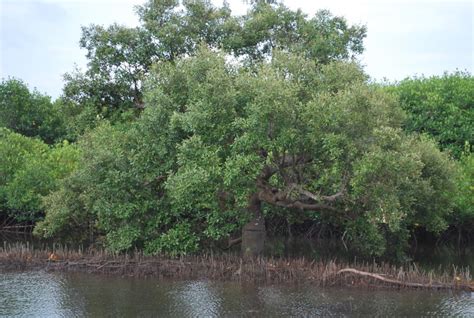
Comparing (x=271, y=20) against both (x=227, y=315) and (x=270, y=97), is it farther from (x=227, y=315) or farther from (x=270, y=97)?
(x=227, y=315)

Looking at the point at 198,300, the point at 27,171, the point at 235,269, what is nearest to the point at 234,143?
the point at 235,269

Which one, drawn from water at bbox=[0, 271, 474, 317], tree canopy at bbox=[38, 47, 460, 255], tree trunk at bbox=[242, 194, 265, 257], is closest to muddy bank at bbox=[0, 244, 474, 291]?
water at bbox=[0, 271, 474, 317]

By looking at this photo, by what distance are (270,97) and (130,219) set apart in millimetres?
6250

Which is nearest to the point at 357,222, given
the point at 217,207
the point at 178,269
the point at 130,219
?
the point at 217,207

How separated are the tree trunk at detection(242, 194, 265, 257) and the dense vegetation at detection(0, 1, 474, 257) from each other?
0.06 metres

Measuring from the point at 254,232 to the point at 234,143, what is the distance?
3.84m

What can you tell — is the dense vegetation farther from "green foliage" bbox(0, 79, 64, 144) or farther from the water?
"green foliage" bbox(0, 79, 64, 144)

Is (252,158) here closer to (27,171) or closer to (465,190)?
(465,190)

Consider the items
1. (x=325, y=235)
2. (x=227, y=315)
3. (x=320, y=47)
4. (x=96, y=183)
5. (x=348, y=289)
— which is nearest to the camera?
(x=227, y=315)

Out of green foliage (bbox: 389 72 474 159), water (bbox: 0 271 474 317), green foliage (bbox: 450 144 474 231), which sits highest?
green foliage (bbox: 389 72 474 159)

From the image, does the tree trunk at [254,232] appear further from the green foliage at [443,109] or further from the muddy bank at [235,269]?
the green foliage at [443,109]

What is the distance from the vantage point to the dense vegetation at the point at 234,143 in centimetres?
1694

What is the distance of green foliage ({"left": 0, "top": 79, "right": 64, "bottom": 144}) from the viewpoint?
125 feet

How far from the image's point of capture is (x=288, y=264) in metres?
18.0
